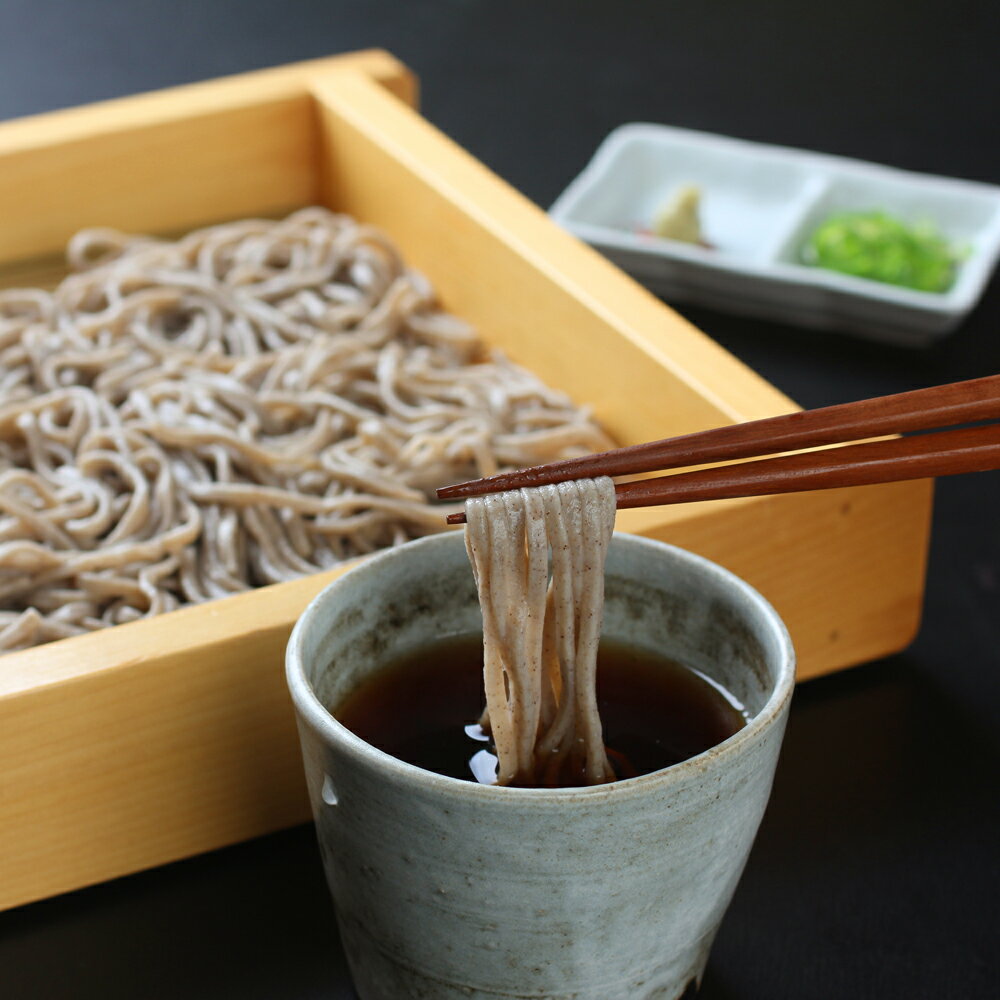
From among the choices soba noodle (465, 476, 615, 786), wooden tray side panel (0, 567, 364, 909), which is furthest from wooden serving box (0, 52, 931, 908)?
soba noodle (465, 476, 615, 786)

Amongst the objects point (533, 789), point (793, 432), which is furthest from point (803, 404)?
point (533, 789)

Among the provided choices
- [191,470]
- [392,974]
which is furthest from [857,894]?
[191,470]

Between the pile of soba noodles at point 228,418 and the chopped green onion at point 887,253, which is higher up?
the pile of soba noodles at point 228,418

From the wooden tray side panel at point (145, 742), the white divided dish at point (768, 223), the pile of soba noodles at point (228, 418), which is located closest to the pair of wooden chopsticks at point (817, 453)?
the wooden tray side panel at point (145, 742)

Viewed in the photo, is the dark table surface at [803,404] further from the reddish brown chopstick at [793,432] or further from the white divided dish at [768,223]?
the reddish brown chopstick at [793,432]

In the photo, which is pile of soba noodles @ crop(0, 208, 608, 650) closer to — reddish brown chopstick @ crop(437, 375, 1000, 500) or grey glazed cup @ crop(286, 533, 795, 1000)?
grey glazed cup @ crop(286, 533, 795, 1000)

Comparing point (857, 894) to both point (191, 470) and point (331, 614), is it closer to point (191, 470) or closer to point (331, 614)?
point (331, 614)
